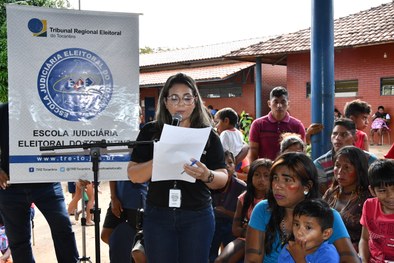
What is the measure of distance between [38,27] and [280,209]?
2.17m

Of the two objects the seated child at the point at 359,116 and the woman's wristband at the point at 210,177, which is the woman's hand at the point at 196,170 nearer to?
the woman's wristband at the point at 210,177

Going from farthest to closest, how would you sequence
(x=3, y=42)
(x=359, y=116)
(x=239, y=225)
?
(x=3, y=42), (x=359, y=116), (x=239, y=225)

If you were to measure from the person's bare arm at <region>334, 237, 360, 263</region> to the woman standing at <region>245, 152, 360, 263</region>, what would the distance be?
0.86ft

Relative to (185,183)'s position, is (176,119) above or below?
above

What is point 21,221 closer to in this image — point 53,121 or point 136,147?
point 53,121

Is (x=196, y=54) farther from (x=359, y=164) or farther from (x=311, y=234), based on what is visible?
(x=311, y=234)

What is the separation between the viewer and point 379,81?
13430 mm

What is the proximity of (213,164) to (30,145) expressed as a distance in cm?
147

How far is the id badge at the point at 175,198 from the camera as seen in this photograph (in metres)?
2.27

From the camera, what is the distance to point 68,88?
3.10 m

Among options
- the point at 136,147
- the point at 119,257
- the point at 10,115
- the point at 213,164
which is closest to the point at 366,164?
the point at 213,164

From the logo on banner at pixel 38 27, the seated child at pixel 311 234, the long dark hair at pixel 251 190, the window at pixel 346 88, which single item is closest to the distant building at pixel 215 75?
the window at pixel 346 88

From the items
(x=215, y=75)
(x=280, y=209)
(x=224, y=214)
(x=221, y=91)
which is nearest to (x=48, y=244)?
(x=224, y=214)

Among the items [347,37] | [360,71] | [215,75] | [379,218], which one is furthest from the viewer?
[215,75]
